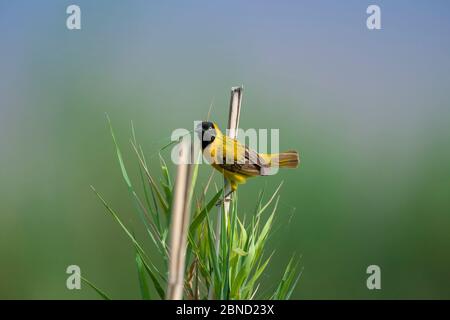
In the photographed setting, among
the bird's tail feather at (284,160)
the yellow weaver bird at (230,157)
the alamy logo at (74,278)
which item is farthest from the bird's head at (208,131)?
the alamy logo at (74,278)

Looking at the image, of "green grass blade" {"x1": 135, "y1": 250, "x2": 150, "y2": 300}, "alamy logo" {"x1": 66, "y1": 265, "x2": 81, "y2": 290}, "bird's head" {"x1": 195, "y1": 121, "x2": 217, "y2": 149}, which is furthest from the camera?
"bird's head" {"x1": 195, "y1": 121, "x2": 217, "y2": 149}

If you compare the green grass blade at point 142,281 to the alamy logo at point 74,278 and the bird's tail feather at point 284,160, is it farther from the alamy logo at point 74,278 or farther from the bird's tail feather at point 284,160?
the bird's tail feather at point 284,160

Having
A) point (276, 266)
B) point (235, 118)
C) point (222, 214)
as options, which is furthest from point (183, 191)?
point (276, 266)

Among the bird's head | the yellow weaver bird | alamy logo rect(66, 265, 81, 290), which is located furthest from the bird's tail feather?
alamy logo rect(66, 265, 81, 290)

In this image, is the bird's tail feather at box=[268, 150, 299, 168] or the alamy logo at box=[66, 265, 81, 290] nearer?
the alamy logo at box=[66, 265, 81, 290]

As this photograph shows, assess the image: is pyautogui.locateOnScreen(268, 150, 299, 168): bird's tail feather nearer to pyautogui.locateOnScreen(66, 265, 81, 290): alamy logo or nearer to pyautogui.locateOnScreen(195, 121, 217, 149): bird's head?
pyautogui.locateOnScreen(195, 121, 217, 149): bird's head

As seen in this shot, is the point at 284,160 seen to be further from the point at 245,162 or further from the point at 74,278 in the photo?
the point at 74,278

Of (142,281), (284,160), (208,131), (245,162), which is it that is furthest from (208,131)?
(142,281)
